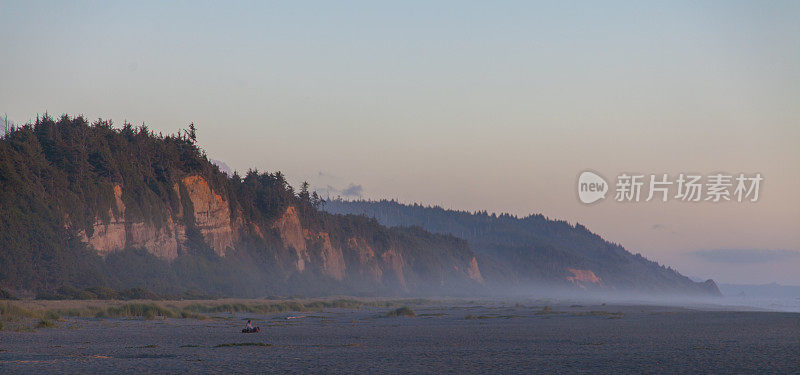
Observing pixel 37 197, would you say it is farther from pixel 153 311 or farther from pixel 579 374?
pixel 579 374

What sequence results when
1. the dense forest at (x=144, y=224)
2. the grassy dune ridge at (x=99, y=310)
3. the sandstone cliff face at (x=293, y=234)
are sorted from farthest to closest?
1. the sandstone cliff face at (x=293, y=234)
2. the dense forest at (x=144, y=224)
3. the grassy dune ridge at (x=99, y=310)

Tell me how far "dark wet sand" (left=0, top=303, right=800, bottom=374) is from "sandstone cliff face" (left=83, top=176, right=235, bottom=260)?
123ft

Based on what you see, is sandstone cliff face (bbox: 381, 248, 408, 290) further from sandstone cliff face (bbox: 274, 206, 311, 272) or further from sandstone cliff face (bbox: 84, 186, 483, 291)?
sandstone cliff face (bbox: 274, 206, 311, 272)

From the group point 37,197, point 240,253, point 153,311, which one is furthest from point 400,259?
point 153,311

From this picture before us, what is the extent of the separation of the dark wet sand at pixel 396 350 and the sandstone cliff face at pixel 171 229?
123 feet

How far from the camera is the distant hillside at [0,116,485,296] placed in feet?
193

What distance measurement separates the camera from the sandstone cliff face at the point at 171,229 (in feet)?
220

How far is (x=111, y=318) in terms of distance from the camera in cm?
3681

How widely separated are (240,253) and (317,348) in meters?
71.2

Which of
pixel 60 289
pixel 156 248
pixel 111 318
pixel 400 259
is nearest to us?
pixel 111 318

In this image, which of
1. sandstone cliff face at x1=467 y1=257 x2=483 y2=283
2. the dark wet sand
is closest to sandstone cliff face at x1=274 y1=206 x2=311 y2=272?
the dark wet sand

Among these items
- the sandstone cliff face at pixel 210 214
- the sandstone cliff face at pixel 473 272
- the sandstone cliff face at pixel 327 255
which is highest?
the sandstone cliff face at pixel 210 214

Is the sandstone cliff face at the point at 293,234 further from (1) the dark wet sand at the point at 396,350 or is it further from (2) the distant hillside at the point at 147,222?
(1) the dark wet sand at the point at 396,350

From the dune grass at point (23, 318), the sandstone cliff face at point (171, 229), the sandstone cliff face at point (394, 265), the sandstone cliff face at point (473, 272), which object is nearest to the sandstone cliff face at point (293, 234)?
the sandstone cliff face at point (171, 229)
